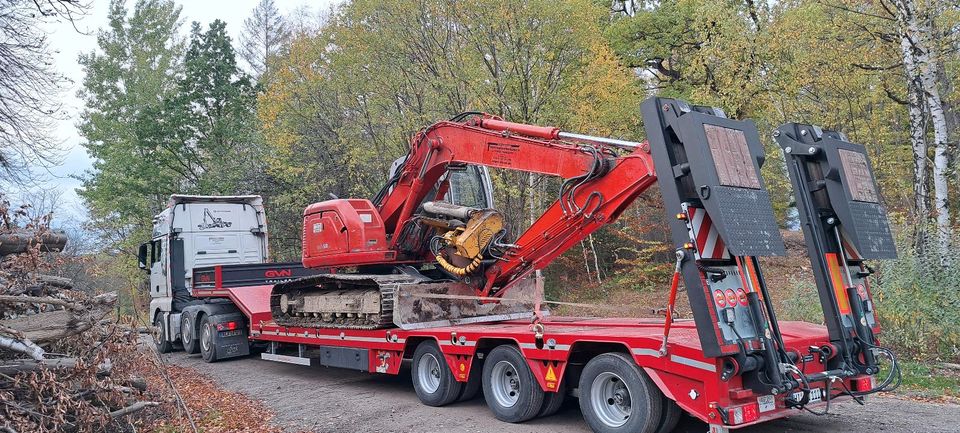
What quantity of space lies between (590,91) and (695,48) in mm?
9412

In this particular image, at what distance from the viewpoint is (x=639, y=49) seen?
24.8m

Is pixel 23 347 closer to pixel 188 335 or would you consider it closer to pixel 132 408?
pixel 132 408

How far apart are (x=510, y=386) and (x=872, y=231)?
3.88 meters

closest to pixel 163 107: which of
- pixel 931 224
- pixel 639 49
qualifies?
pixel 639 49

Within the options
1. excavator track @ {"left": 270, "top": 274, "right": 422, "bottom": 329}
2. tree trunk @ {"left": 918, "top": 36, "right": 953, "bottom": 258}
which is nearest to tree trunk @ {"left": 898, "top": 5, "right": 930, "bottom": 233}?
tree trunk @ {"left": 918, "top": 36, "right": 953, "bottom": 258}

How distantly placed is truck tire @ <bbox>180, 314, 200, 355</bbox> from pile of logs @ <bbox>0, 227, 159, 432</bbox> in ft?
21.1

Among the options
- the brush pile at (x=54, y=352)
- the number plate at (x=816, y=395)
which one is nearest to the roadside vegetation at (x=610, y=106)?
the brush pile at (x=54, y=352)

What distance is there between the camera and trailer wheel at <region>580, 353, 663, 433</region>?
6184 millimetres

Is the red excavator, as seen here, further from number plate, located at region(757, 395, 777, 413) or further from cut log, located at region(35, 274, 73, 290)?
cut log, located at region(35, 274, 73, 290)

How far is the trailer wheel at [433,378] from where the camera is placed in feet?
28.0

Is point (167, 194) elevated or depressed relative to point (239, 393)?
elevated

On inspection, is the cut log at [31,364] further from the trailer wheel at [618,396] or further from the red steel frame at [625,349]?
the trailer wheel at [618,396]

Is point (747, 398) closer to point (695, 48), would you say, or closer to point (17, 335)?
point (17, 335)

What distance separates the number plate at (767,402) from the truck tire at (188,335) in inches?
463
